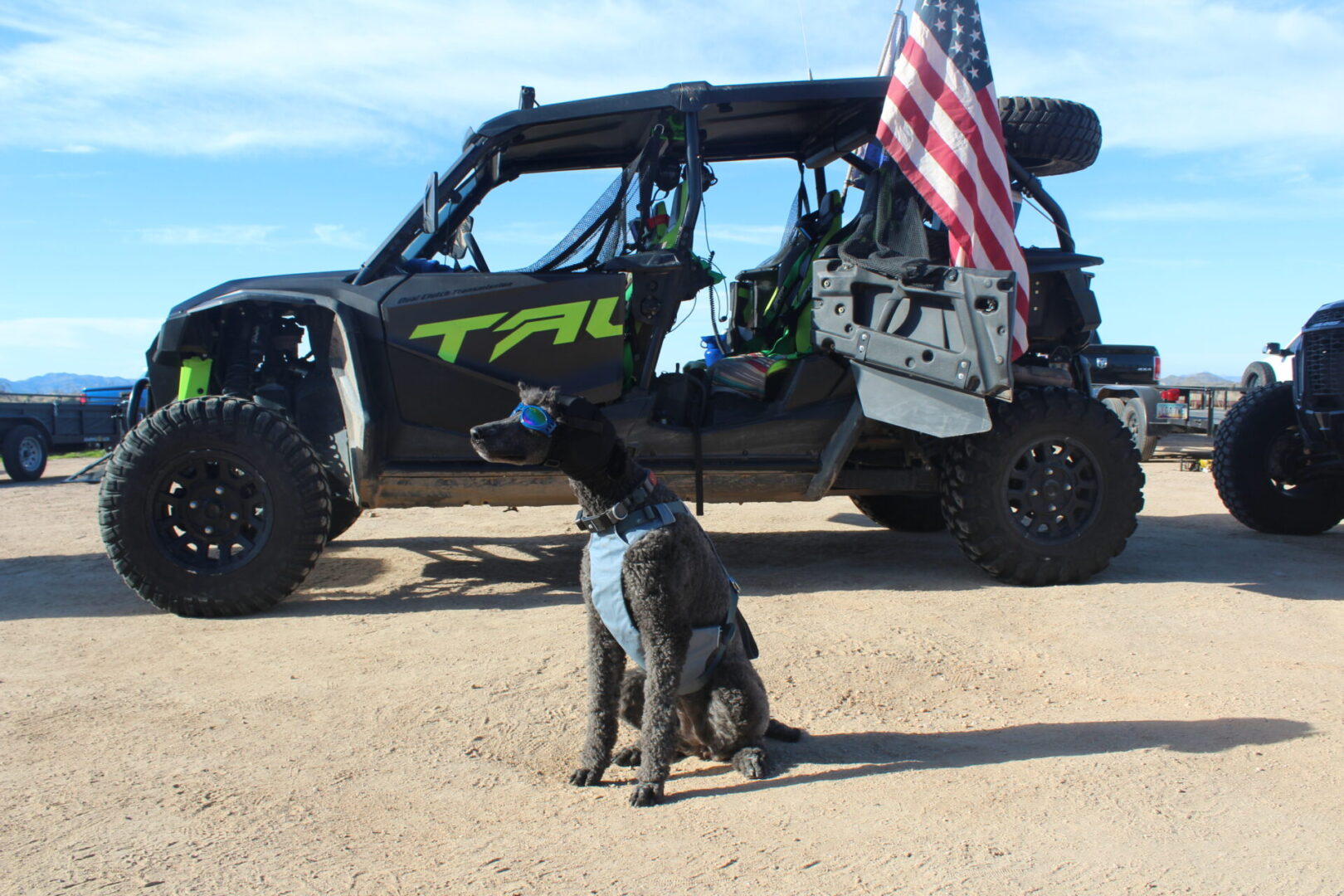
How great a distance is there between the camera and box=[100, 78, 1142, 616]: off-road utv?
5262mm

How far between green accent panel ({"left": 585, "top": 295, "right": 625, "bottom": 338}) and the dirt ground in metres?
1.40

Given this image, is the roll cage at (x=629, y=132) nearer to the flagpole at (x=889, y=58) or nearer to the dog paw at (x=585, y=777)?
the flagpole at (x=889, y=58)

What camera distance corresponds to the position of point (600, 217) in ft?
20.6

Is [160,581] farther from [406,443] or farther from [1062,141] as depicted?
[1062,141]

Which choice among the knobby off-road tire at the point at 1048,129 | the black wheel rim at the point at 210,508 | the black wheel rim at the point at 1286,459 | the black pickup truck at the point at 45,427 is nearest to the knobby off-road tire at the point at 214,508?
the black wheel rim at the point at 210,508

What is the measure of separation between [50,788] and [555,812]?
146cm

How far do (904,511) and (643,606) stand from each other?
5.21 m

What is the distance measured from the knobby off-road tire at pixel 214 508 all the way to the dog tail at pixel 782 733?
111 inches

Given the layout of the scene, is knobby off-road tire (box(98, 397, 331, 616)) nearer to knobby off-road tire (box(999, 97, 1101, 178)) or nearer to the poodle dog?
the poodle dog

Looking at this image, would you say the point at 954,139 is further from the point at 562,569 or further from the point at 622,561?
the point at 622,561

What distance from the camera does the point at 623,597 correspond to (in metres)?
2.98

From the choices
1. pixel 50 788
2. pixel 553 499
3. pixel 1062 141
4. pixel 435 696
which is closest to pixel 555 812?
pixel 435 696

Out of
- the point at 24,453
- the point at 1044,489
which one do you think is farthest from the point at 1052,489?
the point at 24,453

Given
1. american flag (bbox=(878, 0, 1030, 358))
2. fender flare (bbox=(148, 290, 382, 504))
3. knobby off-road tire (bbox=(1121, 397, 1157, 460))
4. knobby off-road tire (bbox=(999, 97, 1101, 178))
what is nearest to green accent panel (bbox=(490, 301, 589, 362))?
fender flare (bbox=(148, 290, 382, 504))
